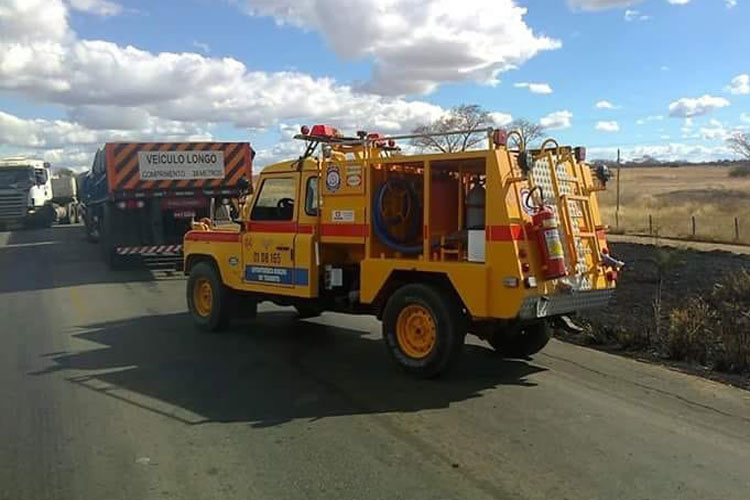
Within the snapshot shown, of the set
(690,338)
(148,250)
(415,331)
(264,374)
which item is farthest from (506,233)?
(148,250)

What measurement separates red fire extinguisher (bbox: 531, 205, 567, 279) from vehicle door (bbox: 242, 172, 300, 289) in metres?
2.99

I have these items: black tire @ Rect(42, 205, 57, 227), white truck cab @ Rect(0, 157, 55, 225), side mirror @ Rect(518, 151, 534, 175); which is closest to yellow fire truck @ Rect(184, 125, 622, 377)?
side mirror @ Rect(518, 151, 534, 175)

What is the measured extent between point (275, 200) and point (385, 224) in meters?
1.89

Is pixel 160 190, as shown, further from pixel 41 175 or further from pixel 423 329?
pixel 41 175

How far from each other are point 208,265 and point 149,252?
302 inches

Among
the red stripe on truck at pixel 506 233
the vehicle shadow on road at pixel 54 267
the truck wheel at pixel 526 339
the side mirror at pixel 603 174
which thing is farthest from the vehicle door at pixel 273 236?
the vehicle shadow on road at pixel 54 267

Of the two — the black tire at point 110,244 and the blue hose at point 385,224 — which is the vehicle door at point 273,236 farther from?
the black tire at point 110,244

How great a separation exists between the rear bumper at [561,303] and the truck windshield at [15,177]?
32719 mm

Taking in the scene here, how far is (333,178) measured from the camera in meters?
8.43

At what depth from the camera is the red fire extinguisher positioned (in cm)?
684

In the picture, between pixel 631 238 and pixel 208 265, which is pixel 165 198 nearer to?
pixel 208 265

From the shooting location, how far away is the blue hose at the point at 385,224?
26.1 ft

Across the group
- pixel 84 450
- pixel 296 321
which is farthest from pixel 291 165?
pixel 84 450

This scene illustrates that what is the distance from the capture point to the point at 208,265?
34.1 ft
